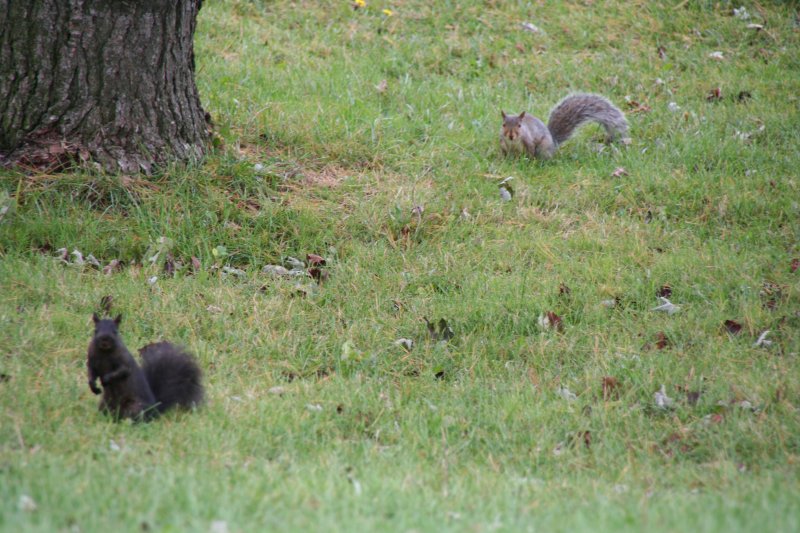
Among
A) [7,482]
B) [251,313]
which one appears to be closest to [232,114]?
[251,313]

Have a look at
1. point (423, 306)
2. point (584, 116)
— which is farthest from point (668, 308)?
point (584, 116)

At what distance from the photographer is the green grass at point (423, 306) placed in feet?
11.2

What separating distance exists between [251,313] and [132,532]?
8.65ft

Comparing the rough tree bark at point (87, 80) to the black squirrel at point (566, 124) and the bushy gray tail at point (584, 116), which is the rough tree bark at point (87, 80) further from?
the bushy gray tail at point (584, 116)

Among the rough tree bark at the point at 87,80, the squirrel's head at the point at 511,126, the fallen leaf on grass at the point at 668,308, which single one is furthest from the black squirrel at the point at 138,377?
the squirrel's head at the point at 511,126

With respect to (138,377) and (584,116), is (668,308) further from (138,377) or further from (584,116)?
(138,377)

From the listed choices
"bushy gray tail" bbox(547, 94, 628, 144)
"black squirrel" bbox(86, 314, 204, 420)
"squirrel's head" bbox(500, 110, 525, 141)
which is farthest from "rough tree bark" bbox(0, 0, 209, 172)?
"bushy gray tail" bbox(547, 94, 628, 144)

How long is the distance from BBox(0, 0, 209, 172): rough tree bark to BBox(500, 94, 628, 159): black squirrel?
2.97 meters

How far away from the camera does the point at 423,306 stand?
550 cm

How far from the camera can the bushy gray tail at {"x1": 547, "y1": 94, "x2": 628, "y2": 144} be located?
311 inches

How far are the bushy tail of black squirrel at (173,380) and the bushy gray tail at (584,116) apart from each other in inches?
189

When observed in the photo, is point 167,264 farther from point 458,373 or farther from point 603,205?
point 603,205

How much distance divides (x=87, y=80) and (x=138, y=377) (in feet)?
9.35

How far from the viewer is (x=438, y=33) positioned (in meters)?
10.2
